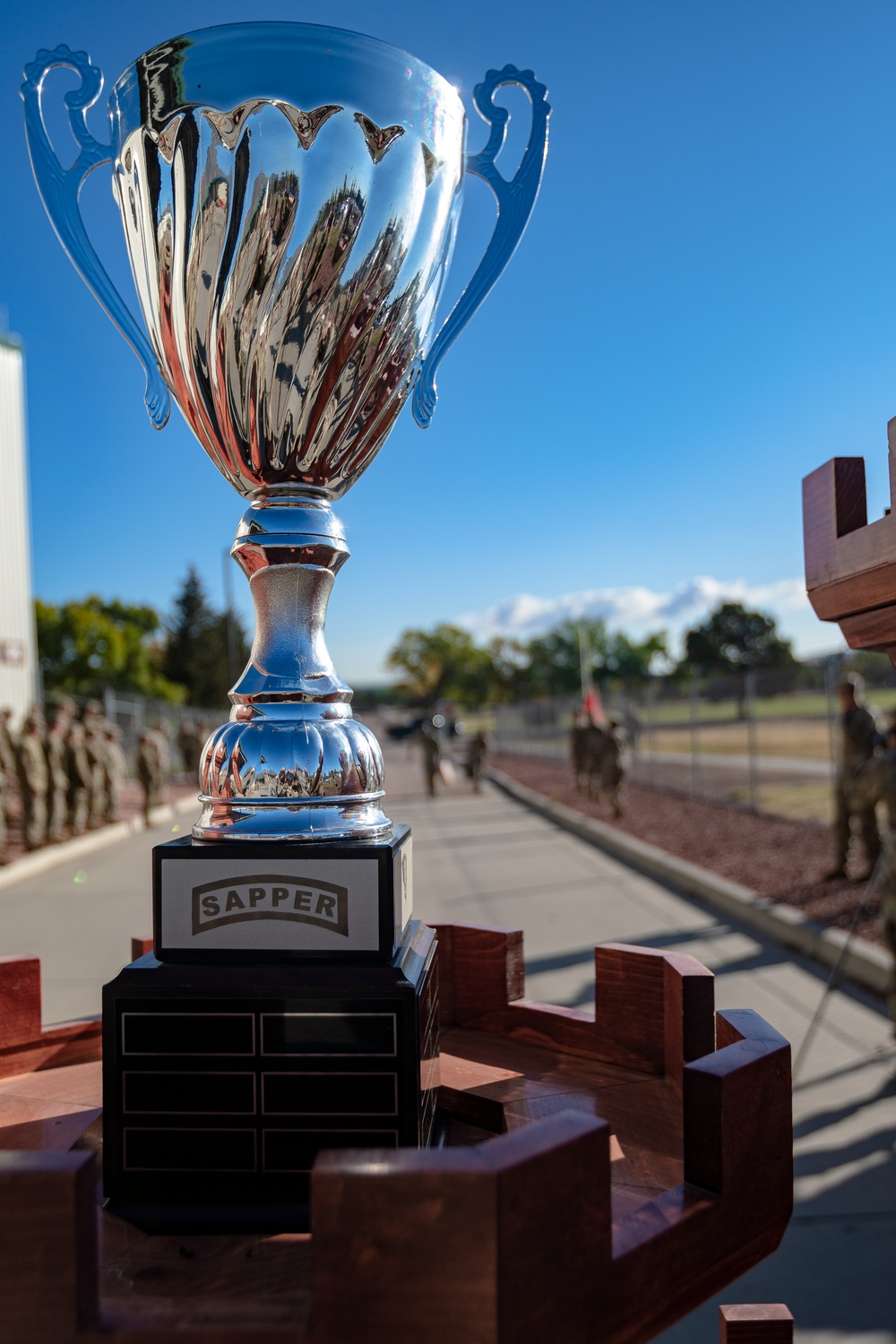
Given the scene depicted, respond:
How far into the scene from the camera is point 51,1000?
5367 millimetres

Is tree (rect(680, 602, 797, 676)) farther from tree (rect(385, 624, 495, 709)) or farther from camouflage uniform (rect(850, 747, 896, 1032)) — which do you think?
camouflage uniform (rect(850, 747, 896, 1032))

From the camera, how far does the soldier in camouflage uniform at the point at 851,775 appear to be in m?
7.71

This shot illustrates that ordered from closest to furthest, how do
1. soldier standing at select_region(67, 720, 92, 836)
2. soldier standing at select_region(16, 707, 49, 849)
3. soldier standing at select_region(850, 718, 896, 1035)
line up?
soldier standing at select_region(850, 718, 896, 1035) → soldier standing at select_region(16, 707, 49, 849) → soldier standing at select_region(67, 720, 92, 836)

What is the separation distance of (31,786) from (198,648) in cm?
4208

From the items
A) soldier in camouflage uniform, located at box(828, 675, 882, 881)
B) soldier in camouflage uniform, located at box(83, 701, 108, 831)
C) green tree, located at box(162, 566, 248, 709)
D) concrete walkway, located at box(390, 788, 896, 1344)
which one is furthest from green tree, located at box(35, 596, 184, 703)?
soldier in camouflage uniform, located at box(828, 675, 882, 881)

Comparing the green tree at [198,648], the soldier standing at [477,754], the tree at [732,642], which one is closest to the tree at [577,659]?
the tree at [732,642]

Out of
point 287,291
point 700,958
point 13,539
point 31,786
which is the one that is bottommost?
point 700,958

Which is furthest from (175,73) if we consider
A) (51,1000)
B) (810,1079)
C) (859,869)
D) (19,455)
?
(19,455)

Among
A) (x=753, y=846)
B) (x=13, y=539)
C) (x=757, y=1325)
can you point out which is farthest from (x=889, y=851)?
(x=13, y=539)

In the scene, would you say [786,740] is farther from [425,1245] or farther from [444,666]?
[444,666]

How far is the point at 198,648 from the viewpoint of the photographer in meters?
53.4

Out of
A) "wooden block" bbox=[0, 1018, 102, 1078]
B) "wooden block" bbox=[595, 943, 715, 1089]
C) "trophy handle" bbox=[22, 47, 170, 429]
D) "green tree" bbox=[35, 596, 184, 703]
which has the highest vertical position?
"green tree" bbox=[35, 596, 184, 703]

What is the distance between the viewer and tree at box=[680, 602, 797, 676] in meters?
60.2

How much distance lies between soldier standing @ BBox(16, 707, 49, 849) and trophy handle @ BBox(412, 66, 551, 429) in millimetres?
12360
